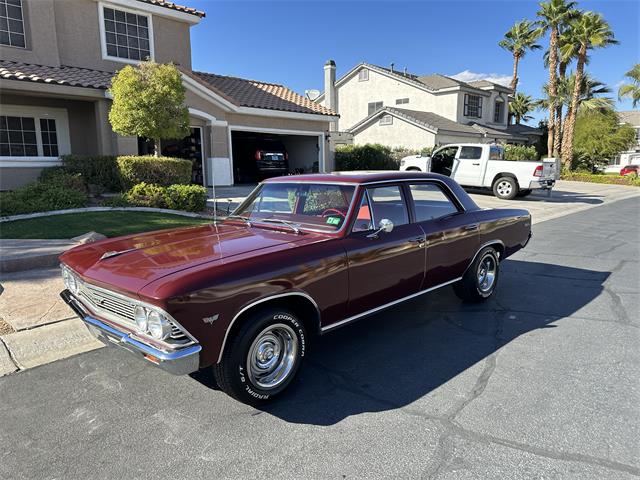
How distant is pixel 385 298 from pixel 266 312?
1.29 metres

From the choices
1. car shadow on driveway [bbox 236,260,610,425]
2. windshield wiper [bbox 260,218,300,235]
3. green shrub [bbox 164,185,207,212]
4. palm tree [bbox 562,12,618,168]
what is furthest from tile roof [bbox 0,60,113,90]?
palm tree [bbox 562,12,618,168]

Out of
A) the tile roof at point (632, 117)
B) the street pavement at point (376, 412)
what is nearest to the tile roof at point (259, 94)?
the street pavement at point (376, 412)

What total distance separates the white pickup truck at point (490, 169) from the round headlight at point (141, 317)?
49.7 ft

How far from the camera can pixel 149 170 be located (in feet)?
37.4

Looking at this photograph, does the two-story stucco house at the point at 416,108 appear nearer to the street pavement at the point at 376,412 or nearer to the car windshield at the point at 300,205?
the car windshield at the point at 300,205

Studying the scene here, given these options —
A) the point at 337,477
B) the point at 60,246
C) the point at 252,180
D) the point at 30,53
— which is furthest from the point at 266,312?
the point at 252,180

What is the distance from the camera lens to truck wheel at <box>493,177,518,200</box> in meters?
15.9

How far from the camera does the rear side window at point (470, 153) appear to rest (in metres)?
16.5

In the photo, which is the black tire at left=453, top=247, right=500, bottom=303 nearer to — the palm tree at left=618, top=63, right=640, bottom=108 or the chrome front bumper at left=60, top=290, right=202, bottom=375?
the chrome front bumper at left=60, top=290, right=202, bottom=375

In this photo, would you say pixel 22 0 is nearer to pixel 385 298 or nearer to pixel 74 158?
pixel 74 158

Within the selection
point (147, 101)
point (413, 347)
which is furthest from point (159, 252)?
point (147, 101)

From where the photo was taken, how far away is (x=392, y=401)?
3.15 m

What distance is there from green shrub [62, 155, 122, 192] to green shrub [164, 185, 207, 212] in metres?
2.56

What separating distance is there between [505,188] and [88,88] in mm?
13990
